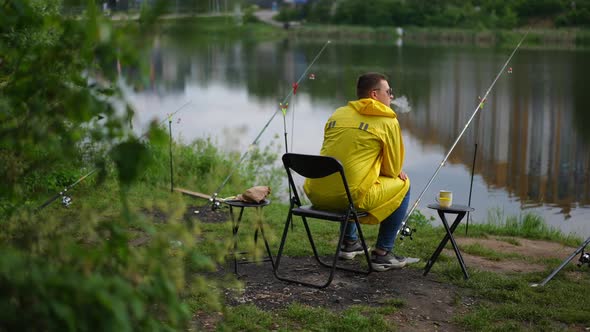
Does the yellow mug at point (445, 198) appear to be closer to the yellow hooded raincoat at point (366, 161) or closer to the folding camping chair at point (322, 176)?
the yellow hooded raincoat at point (366, 161)

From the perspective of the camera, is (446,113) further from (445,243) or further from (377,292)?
(377,292)

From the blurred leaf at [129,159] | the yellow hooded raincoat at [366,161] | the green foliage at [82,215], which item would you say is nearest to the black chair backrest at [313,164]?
the yellow hooded raincoat at [366,161]

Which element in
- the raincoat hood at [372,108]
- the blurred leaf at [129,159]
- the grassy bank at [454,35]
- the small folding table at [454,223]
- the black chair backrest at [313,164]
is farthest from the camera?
the grassy bank at [454,35]

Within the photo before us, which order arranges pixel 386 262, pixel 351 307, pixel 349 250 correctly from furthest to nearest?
pixel 349 250
pixel 386 262
pixel 351 307

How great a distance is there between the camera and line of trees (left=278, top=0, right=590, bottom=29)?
114 ft

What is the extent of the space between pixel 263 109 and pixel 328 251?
10.4m

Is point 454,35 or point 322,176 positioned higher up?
point 322,176

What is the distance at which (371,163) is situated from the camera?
477cm

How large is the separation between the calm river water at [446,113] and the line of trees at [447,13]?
25.2 feet

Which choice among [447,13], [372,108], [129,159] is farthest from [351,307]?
[447,13]

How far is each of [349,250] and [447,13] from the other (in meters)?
35.3

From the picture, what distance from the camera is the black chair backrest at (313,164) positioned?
14.1 feet

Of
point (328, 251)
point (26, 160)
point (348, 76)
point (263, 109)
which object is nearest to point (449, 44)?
point (348, 76)

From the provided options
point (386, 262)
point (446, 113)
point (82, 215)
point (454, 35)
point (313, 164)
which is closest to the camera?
point (82, 215)
